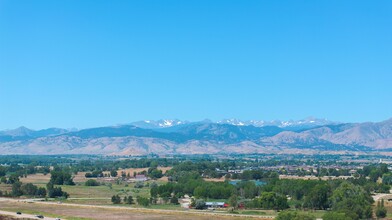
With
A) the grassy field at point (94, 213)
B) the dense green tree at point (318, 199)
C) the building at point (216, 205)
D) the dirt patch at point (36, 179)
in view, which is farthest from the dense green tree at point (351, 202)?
the dirt patch at point (36, 179)

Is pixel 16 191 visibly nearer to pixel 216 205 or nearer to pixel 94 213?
pixel 94 213

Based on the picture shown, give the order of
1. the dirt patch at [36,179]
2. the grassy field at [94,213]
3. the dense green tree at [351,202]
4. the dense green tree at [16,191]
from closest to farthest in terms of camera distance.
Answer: the grassy field at [94,213] → the dense green tree at [351,202] → the dense green tree at [16,191] → the dirt patch at [36,179]

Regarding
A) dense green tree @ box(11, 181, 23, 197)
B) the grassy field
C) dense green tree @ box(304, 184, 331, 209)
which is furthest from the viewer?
dense green tree @ box(11, 181, 23, 197)

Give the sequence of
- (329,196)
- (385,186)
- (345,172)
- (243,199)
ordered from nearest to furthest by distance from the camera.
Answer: (329,196) < (243,199) < (385,186) < (345,172)

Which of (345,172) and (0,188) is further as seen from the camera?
(345,172)

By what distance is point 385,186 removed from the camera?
12875 centimetres

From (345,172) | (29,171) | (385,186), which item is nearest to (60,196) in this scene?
(385,186)

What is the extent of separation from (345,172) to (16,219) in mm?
126588

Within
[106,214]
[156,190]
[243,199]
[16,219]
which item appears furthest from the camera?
[156,190]

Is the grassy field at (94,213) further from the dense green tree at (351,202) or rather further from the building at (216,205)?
the dense green tree at (351,202)

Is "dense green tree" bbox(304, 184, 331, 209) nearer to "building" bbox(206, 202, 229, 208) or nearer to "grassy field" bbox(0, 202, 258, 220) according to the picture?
"building" bbox(206, 202, 229, 208)

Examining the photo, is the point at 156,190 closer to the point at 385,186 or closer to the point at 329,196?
the point at 329,196

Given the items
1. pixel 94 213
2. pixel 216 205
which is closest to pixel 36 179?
pixel 216 205

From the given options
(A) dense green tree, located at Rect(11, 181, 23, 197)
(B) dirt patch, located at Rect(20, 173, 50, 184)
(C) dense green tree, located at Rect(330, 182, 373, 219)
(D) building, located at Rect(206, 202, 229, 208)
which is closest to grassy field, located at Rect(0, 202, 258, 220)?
(D) building, located at Rect(206, 202, 229, 208)
